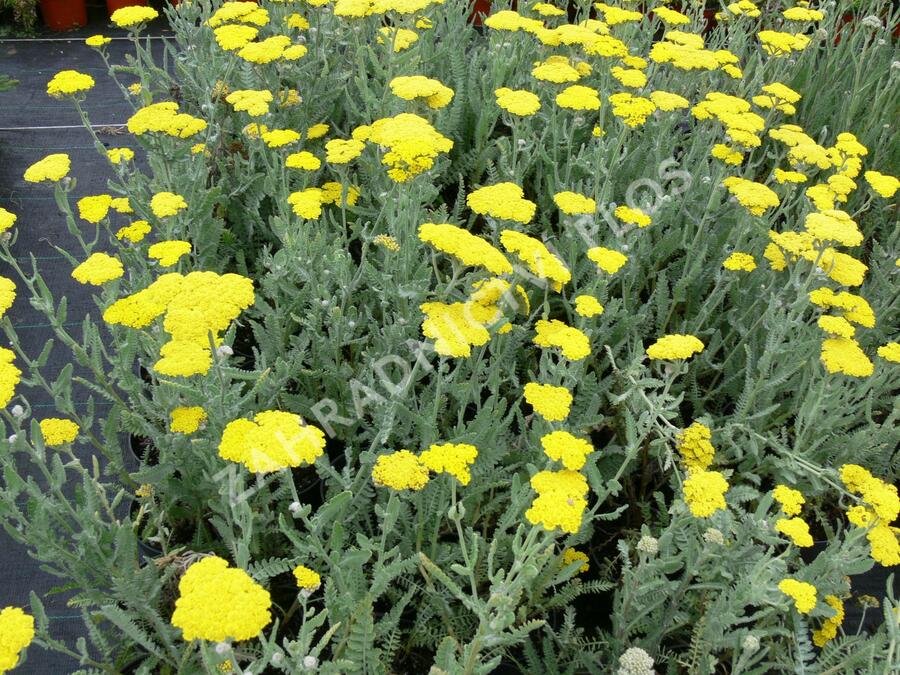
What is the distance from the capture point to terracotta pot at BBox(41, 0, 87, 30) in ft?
18.0

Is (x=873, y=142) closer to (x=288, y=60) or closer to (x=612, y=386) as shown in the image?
(x=612, y=386)

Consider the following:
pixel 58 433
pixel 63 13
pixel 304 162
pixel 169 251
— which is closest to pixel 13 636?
pixel 58 433

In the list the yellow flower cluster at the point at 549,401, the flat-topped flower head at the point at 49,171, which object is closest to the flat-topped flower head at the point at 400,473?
the yellow flower cluster at the point at 549,401

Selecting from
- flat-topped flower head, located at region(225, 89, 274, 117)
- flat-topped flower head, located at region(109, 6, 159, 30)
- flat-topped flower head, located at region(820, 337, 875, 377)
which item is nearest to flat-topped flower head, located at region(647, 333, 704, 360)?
flat-topped flower head, located at region(820, 337, 875, 377)

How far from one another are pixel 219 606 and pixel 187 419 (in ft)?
2.26

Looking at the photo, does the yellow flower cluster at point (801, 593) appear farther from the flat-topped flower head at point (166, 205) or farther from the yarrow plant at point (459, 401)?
the flat-topped flower head at point (166, 205)

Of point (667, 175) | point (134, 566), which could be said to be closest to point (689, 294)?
point (667, 175)

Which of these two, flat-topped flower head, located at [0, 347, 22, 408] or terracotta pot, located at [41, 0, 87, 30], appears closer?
flat-topped flower head, located at [0, 347, 22, 408]

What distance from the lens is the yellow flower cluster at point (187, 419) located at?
1569 mm

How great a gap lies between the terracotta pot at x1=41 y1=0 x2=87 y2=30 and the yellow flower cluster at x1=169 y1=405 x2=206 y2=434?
547 centimetres

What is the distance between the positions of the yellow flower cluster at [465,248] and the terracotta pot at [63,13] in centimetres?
552

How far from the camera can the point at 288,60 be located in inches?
106

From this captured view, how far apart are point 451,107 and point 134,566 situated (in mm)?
2371

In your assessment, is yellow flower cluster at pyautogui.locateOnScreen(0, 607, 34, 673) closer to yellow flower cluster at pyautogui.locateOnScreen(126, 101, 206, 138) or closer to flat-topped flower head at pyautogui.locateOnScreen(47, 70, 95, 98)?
yellow flower cluster at pyautogui.locateOnScreen(126, 101, 206, 138)
